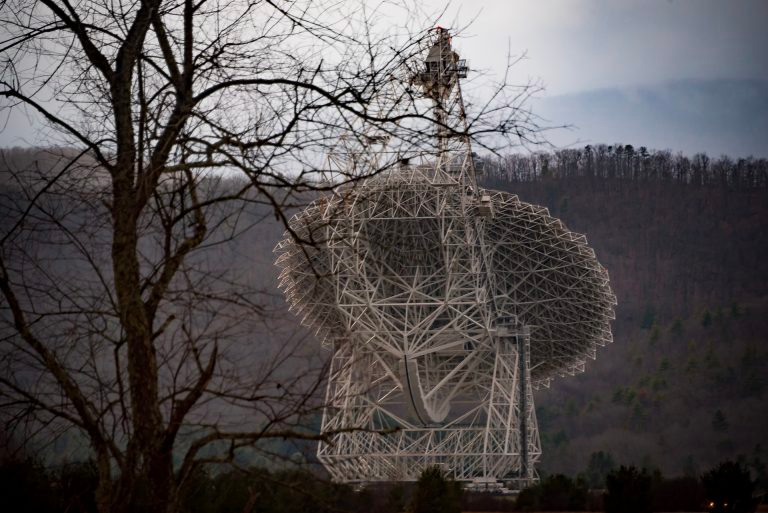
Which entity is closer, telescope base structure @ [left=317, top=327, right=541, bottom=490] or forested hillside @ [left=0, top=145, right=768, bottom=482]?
telescope base structure @ [left=317, top=327, right=541, bottom=490]

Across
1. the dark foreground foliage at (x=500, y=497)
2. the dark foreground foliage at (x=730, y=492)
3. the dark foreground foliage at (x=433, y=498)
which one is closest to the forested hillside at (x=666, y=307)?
the dark foreground foliage at (x=500, y=497)

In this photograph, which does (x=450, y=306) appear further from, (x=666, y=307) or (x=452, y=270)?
(x=666, y=307)

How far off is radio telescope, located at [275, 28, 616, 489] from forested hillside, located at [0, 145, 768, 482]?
33227 millimetres

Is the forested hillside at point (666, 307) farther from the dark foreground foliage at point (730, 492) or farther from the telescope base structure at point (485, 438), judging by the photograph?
→ the dark foreground foliage at point (730, 492)

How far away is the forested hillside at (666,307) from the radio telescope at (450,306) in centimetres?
4231

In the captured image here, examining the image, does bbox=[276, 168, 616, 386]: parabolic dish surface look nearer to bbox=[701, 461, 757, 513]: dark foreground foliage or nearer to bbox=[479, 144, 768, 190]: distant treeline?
bbox=[701, 461, 757, 513]: dark foreground foliage

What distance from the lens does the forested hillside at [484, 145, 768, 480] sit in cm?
9719

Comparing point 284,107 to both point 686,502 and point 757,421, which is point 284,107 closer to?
point 686,502

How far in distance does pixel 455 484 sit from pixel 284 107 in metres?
28.0

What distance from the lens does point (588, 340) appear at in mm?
A: 45656

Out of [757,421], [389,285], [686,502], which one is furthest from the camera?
[757,421]

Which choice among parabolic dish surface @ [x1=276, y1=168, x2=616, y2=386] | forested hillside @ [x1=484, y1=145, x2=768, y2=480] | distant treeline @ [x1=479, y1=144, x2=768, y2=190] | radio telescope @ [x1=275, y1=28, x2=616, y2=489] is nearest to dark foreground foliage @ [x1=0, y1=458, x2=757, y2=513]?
radio telescope @ [x1=275, y1=28, x2=616, y2=489]

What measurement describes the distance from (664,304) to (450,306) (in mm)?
96366

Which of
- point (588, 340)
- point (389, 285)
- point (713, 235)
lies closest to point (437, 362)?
point (389, 285)
